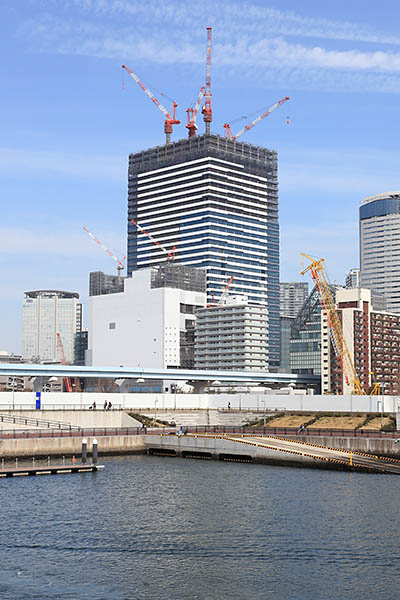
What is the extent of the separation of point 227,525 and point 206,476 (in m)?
29.3

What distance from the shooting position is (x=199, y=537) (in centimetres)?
5872

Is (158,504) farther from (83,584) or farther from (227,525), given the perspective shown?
(83,584)

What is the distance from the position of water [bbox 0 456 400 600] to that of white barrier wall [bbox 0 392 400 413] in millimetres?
76029

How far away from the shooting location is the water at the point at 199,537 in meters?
46.4

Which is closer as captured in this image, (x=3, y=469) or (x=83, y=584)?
(x=83, y=584)

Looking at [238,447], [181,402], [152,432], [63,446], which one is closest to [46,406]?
[181,402]

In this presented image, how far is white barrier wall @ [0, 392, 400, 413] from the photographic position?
163125mm

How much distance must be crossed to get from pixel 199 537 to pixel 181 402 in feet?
461

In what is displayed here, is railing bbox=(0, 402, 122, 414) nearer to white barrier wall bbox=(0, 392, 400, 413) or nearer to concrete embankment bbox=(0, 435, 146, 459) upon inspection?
white barrier wall bbox=(0, 392, 400, 413)

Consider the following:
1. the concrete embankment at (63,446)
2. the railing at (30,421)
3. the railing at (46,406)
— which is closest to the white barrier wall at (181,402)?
the railing at (46,406)

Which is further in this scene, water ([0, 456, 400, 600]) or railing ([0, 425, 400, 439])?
railing ([0, 425, 400, 439])

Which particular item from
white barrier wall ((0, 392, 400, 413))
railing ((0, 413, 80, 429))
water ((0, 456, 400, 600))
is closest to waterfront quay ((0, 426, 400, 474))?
water ((0, 456, 400, 600))

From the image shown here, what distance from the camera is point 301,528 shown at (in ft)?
201

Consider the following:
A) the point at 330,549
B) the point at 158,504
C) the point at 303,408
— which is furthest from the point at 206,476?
the point at 303,408
